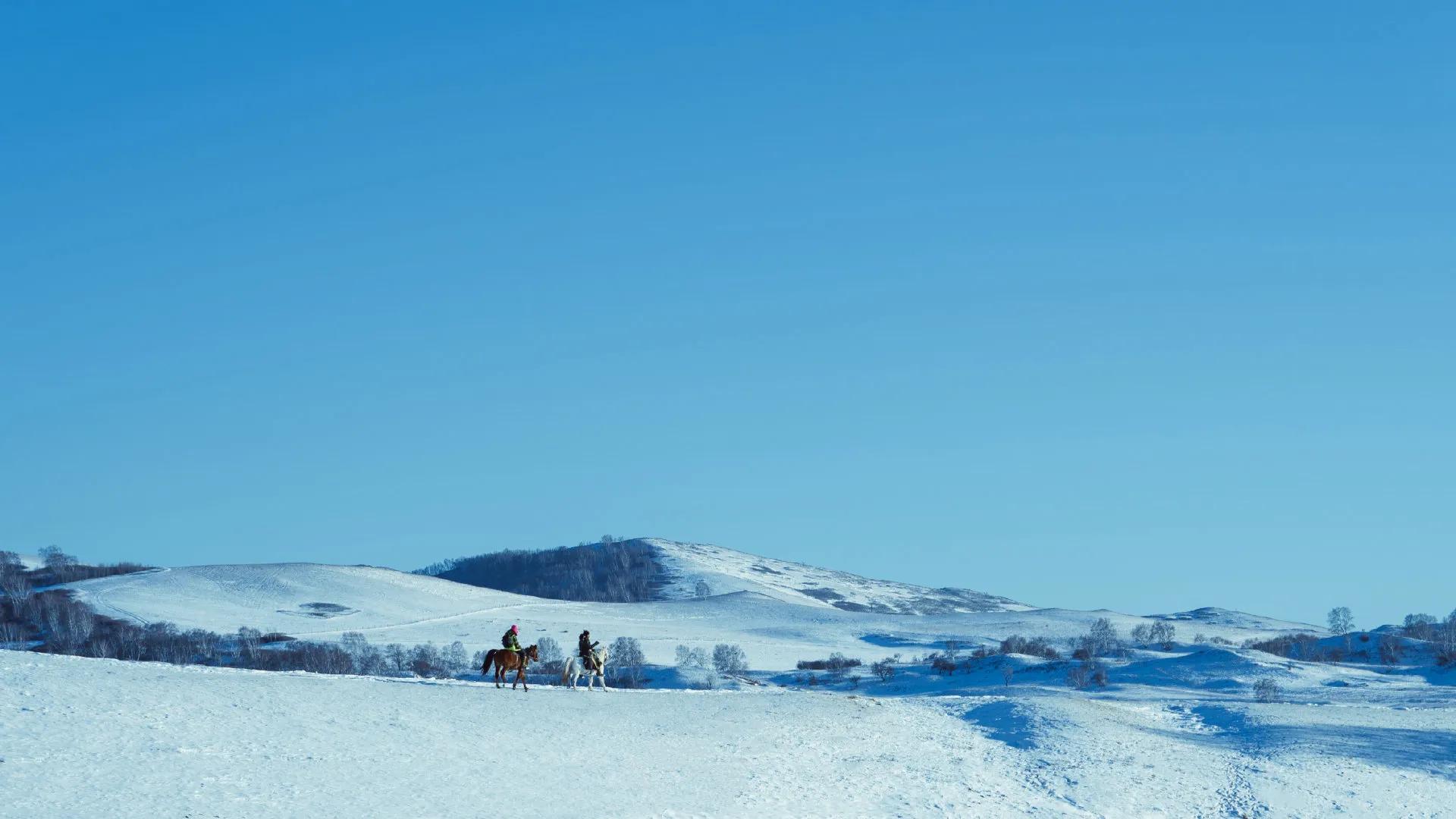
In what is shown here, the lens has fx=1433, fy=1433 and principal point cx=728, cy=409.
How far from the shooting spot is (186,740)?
97.1ft

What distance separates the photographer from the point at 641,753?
34.6m

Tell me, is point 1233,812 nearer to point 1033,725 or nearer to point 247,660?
point 1033,725

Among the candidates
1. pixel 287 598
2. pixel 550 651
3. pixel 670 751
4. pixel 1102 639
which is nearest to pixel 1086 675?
pixel 670 751

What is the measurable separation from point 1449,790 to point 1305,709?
12.4m

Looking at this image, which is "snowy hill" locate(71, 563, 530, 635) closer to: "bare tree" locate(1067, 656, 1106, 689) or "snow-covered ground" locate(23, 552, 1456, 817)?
"bare tree" locate(1067, 656, 1106, 689)

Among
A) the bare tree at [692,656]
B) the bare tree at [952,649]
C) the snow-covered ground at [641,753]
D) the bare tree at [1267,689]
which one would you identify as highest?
the bare tree at [952,649]

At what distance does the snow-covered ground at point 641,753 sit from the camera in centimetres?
2755

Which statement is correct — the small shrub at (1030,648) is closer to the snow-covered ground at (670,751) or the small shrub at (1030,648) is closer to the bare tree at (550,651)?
the bare tree at (550,651)

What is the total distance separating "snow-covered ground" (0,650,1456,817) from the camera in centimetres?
2755

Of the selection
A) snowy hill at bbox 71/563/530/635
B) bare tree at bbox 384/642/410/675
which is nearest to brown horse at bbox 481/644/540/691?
bare tree at bbox 384/642/410/675

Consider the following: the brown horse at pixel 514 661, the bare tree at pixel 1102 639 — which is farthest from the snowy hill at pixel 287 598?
the brown horse at pixel 514 661

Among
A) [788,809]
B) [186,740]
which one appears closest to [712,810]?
[788,809]

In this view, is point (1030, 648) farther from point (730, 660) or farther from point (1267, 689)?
point (1267, 689)

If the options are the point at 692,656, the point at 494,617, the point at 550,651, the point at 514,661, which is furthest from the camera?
the point at 494,617
